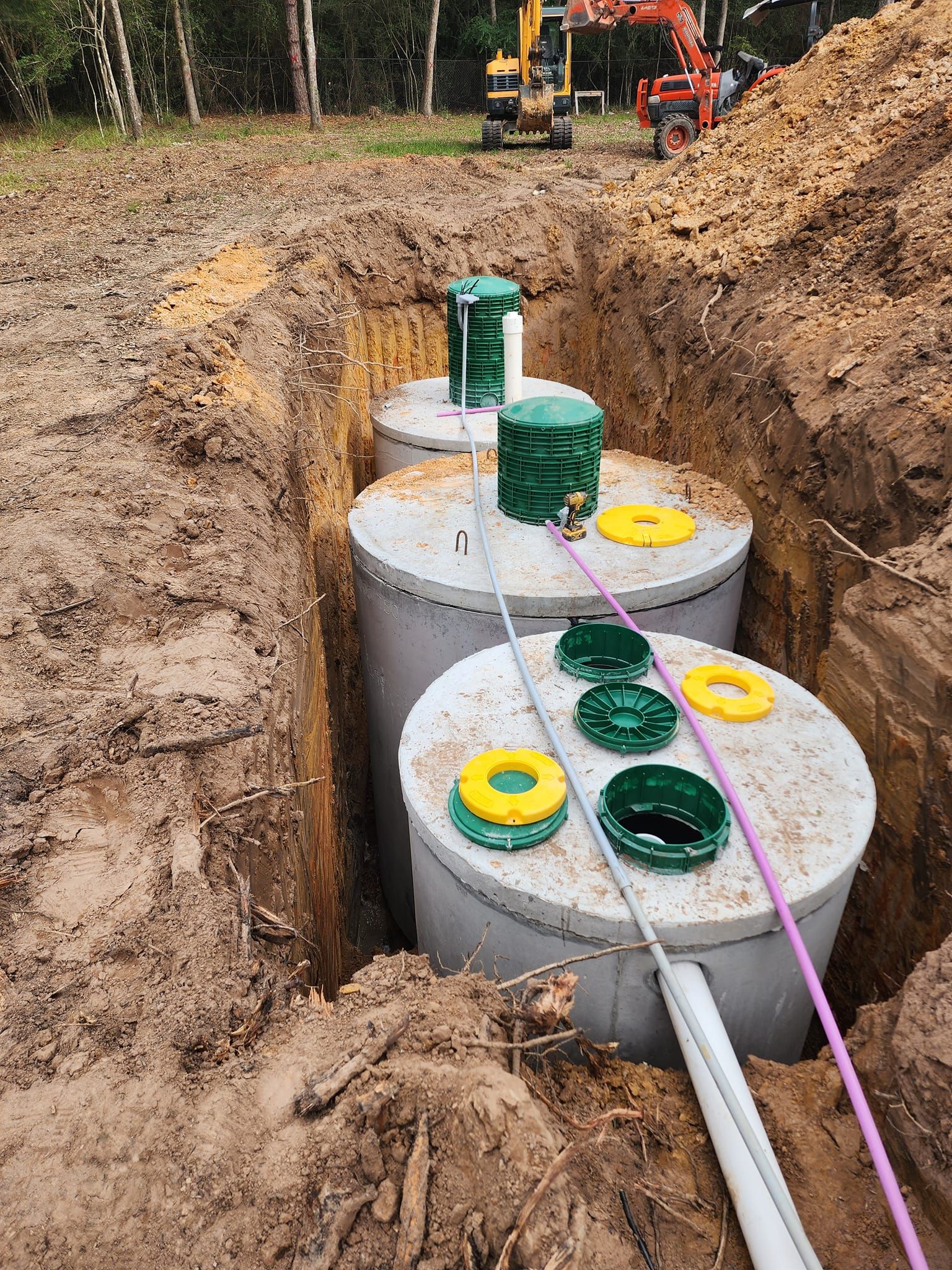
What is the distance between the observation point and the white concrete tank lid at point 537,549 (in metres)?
4.62

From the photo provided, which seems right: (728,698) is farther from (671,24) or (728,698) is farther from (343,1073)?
(671,24)

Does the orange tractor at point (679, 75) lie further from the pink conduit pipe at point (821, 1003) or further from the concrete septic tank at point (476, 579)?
the pink conduit pipe at point (821, 1003)

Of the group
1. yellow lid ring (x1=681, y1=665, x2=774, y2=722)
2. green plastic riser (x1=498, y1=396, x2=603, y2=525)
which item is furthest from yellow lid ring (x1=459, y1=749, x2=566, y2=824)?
green plastic riser (x1=498, y1=396, x2=603, y2=525)

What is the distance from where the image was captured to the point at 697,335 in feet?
22.1

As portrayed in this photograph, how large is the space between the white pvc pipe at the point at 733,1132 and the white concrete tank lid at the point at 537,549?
229 cm

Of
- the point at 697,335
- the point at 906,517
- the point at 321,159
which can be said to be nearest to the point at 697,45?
the point at 321,159

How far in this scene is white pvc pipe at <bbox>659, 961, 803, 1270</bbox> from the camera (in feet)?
6.93

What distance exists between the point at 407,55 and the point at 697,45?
21.1 metres

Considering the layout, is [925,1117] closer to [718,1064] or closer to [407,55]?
[718,1064]

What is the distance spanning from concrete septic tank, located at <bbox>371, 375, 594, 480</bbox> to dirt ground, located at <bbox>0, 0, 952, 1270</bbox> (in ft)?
1.58

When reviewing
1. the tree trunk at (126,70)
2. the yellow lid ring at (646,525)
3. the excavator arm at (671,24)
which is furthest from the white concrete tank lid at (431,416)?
the tree trunk at (126,70)

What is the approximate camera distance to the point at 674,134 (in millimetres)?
15258

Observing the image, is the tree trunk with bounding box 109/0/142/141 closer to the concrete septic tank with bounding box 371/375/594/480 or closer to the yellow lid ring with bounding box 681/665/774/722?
the concrete septic tank with bounding box 371/375/594/480

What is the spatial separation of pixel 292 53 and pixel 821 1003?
2909 centimetres
